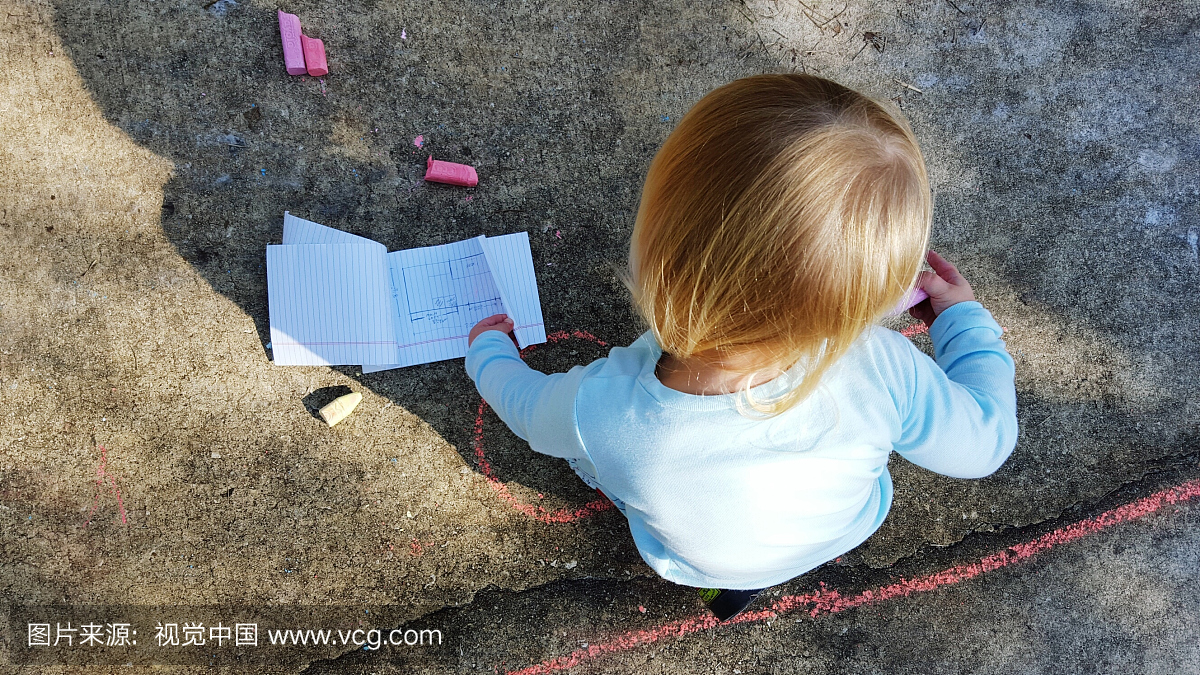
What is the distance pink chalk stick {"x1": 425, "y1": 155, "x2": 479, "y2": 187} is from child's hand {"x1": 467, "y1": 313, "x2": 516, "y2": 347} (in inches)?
17.5

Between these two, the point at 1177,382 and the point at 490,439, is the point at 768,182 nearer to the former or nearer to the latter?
the point at 490,439

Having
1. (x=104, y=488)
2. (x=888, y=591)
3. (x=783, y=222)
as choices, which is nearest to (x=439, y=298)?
(x=104, y=488)

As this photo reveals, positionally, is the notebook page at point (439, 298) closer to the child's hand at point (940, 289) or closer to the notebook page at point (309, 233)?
the notebook page at point (309, 233)

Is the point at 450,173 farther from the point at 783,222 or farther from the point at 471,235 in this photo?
the point at 783,222

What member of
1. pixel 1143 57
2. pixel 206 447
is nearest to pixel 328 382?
pixel 206 447

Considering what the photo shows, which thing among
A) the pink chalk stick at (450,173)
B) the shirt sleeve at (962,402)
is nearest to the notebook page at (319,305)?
the pink chalk stick at (450,173)

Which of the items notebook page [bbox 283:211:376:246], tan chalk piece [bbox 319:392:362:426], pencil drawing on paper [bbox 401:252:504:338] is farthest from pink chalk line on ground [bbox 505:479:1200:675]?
notebook page [bbox 283:211:376:246]

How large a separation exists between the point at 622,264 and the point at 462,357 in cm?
57

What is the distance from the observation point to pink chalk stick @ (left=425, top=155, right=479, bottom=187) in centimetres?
195

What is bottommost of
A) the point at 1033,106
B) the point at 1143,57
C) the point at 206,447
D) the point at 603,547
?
the point at 603,547

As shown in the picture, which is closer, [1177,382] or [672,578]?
[672,578]

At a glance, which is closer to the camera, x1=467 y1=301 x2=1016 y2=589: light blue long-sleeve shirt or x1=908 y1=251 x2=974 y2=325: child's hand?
x1=467 y1=301 x2=1016 y2=589: light blue long-sleeve shirt

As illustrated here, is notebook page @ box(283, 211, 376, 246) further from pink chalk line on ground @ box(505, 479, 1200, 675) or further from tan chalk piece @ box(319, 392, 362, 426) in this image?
pink chalk line on ground @ box(505, 479, 1200, 675)

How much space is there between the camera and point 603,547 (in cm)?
200
